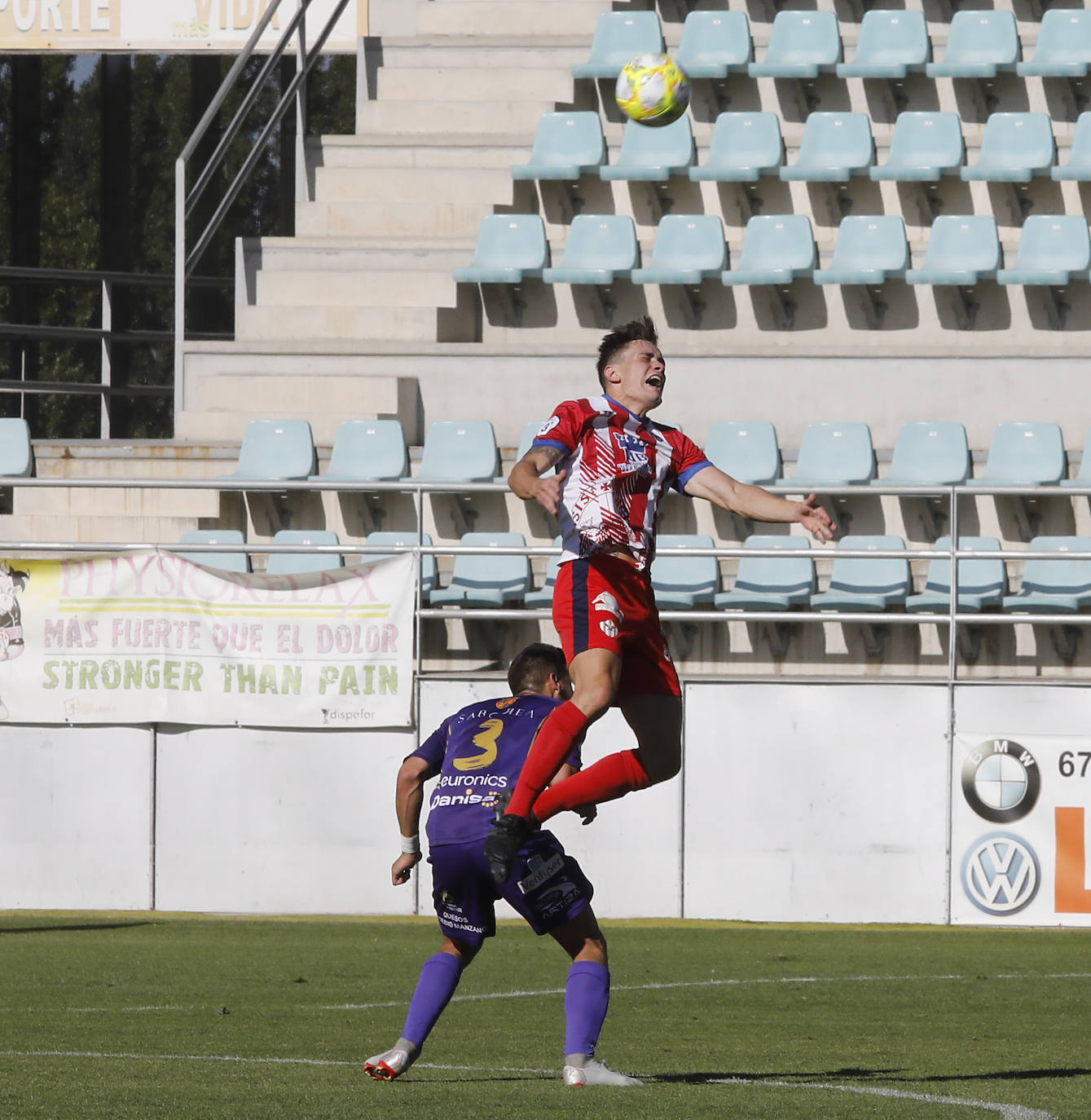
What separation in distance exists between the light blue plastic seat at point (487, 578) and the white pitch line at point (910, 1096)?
26.4 feet

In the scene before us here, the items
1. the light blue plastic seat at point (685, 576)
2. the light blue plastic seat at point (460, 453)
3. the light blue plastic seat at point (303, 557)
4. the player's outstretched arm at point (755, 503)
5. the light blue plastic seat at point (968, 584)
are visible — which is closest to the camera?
the player's outstretched arm at point (755, 503)

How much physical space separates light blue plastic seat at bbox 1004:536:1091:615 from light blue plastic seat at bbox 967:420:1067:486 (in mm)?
602

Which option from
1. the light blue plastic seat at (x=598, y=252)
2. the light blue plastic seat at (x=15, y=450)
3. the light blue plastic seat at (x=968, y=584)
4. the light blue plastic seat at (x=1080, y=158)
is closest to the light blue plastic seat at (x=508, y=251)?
the light blue plastic seat at (x=598, y=252)

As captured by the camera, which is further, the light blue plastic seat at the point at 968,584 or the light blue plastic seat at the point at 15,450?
the light blue plastic seat at the point at 15,450

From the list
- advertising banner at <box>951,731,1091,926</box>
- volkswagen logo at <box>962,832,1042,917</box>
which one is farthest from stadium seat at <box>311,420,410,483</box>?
volkswagen logo at <box>962,832,1042,917</box>

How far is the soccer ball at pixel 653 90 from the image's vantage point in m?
14.4

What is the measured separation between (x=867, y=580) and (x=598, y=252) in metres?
4.61

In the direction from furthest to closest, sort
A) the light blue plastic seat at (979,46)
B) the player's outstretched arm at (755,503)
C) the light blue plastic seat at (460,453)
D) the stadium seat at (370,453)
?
the light blue plastic seat at (979,46) < the stadium seat at (370,453) < the light blue plastic seat at (460,453) < the player's outstretched arm at (755,503)

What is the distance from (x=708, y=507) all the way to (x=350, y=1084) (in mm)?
9645

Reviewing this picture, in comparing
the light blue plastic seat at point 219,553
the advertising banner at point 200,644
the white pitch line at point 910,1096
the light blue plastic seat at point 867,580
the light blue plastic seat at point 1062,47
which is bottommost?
the white pitch line at point 910,1096

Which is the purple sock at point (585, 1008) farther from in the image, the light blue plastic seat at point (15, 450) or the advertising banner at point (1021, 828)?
the light blue plastic seat at point (15, 450)

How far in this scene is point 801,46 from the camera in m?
18.5

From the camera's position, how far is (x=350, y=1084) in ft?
20.5

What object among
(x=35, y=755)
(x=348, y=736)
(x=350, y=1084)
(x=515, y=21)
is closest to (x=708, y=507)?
(x=348, y=736)
